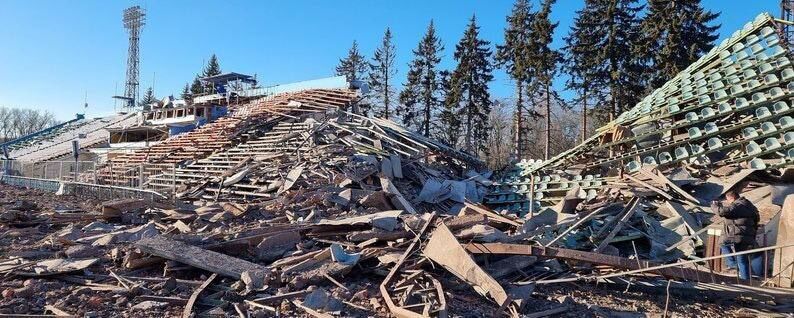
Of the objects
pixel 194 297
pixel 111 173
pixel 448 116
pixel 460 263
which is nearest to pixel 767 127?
pixel 460 263

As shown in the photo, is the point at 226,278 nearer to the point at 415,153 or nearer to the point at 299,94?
the point at 415,153

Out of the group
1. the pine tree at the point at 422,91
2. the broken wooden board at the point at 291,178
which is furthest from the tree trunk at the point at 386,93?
the broken wooden board at the point at 291,178

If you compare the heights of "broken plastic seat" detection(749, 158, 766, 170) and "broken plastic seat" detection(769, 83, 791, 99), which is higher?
"broken plastic seat" detection(769, 83, 791, 99)

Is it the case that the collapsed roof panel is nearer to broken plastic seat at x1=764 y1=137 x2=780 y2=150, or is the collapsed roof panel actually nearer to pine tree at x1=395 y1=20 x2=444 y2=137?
broken plastic seat at x1=764 y1=137 x2=780 y2=150

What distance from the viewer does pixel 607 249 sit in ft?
24.1

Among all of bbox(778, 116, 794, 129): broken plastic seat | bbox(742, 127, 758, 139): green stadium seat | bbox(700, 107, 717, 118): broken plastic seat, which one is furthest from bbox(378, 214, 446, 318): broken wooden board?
bbox(778, 116, 794, 129): broken plastic seat

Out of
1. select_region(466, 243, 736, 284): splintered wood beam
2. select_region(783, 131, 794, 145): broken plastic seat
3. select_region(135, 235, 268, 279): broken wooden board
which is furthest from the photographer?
select_region(783, 131, 794, 145): broken plastic seat

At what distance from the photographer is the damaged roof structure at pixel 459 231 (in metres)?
5.59

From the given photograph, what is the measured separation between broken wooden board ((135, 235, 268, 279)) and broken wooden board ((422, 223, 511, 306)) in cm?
201

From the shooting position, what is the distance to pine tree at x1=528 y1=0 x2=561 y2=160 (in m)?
31.3

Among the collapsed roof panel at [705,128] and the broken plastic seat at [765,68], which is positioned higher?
the broken plastic seat at [765,68]

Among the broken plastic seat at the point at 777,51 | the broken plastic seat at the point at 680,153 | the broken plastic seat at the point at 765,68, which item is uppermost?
the broken plastic seat at the point at 777,51

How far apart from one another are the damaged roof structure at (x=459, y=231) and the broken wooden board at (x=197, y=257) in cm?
3

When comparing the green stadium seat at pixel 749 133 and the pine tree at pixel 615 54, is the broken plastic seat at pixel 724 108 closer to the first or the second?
the green stadium seat at pixel 749 133
